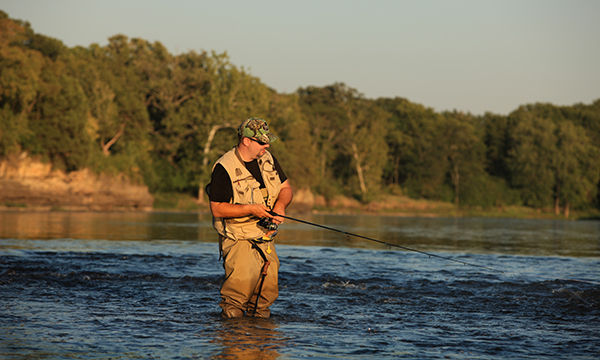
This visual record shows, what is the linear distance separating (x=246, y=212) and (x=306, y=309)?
7.84ft

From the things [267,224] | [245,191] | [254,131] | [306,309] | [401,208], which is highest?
[254,131]

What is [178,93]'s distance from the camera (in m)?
69.4

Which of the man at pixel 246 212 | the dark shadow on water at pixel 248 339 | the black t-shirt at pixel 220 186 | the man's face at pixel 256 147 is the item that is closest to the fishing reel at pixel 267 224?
the man at pixel 246 212

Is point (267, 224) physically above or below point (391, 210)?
above

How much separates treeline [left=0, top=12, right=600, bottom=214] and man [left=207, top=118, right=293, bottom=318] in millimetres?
44421

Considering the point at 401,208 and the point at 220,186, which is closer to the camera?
the point at 220,186

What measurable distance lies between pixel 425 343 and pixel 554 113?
356 feet

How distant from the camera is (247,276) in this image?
7098mm

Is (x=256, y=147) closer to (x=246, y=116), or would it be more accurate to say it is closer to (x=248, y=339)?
(x=248, y=339)

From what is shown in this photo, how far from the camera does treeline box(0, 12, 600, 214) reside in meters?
52.1

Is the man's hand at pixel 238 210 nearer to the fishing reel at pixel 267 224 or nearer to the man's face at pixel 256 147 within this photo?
the fishing reel at pixel 267 224

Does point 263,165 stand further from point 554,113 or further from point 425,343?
point 554,113

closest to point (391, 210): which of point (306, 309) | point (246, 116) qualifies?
point (246, 116)

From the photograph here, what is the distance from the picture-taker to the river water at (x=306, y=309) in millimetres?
6234
